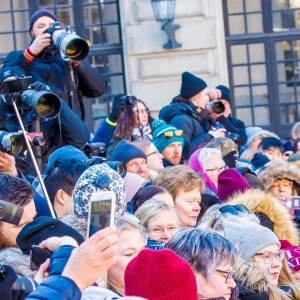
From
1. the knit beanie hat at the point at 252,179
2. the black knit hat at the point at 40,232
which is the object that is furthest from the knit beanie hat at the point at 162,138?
the black knit hat at the point at 40,232

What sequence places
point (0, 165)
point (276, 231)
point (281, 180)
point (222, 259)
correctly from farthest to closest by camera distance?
point (281, 180) < point (276, 231) < point (0, 165) < point (222, 259)

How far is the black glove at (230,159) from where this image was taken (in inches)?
399

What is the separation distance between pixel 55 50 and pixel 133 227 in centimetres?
283

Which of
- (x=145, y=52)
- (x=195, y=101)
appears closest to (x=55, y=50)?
(x=195, y=101)

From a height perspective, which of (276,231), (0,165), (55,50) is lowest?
(276,231)

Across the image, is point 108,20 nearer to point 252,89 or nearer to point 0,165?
point 252,89

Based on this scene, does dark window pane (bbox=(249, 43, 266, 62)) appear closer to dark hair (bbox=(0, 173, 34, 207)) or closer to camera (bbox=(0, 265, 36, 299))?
dark hair (bbox=(0, 173, 34, 207))

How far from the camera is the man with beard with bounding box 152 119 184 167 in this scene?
9.98 metres

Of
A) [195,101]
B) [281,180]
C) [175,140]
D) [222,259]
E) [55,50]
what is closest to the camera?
[222,259]

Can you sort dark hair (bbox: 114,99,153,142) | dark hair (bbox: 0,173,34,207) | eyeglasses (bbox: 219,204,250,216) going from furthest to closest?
1. dark hair (bbox: 114,99,153,142)
2. eyeglasses (bbox: 219,204,250,216)
3. dark hair (bbox: 0,173,34,207)

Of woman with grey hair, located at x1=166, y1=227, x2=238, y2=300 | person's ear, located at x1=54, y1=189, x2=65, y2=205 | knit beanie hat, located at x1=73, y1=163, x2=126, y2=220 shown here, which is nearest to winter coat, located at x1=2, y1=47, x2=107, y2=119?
person's ear, located at x1=54, y1=189, x2=65, y2=205

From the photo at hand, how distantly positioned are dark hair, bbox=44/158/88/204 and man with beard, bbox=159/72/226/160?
154 inches

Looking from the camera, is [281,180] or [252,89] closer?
[281,180]

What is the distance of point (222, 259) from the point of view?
514 centimetres
